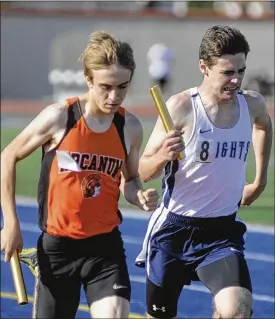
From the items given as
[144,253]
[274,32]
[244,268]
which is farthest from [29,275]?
[274,32]

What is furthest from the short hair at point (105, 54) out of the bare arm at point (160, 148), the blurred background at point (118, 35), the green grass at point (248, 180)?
the blurred background at point (118, 35)

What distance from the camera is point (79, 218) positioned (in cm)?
588

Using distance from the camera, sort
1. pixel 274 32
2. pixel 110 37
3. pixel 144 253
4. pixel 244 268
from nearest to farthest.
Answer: pixel 110 37, pixel 244 268, pixel 144 253, pixel 274 32

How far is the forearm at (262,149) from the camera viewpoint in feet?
22.5

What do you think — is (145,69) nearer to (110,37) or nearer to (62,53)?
(62,53)

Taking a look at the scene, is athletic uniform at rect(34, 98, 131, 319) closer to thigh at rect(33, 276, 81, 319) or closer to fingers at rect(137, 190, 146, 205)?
thigh at rect(33, 276, 81, 319)

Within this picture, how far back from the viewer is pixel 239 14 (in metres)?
36.0

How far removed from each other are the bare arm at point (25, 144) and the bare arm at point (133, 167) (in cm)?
44

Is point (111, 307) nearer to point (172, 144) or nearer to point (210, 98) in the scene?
point (172, 144)

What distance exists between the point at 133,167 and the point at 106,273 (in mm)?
679

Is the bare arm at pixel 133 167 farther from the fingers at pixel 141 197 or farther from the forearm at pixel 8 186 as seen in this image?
the forearm at pixel 8 186

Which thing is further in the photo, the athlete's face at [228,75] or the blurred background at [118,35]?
the blurred background at [118,35]

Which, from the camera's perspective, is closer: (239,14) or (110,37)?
(110,37)

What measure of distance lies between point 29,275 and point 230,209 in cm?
431
